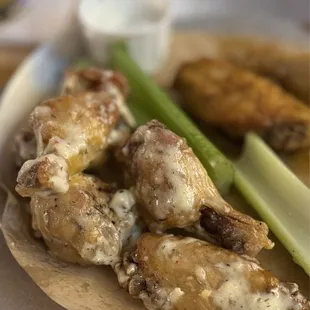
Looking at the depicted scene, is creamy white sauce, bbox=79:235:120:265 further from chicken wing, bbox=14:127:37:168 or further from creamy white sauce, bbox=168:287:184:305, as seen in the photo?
chicken wing, bbox=14:127:37:168

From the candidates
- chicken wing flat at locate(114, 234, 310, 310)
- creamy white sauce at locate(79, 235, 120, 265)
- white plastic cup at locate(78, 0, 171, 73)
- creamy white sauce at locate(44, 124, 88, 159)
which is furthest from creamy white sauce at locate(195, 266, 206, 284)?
white plastic cup at locate(78, 0, 171, 73)

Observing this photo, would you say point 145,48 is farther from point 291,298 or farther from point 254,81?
point 291,298

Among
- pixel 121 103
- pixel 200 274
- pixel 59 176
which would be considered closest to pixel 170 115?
pixel 121 103

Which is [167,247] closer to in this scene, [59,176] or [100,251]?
[100,251]

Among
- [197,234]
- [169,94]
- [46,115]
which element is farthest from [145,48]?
[197,234]

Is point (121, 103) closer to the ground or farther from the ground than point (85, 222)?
farther from the ground

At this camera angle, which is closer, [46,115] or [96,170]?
[46,115]
